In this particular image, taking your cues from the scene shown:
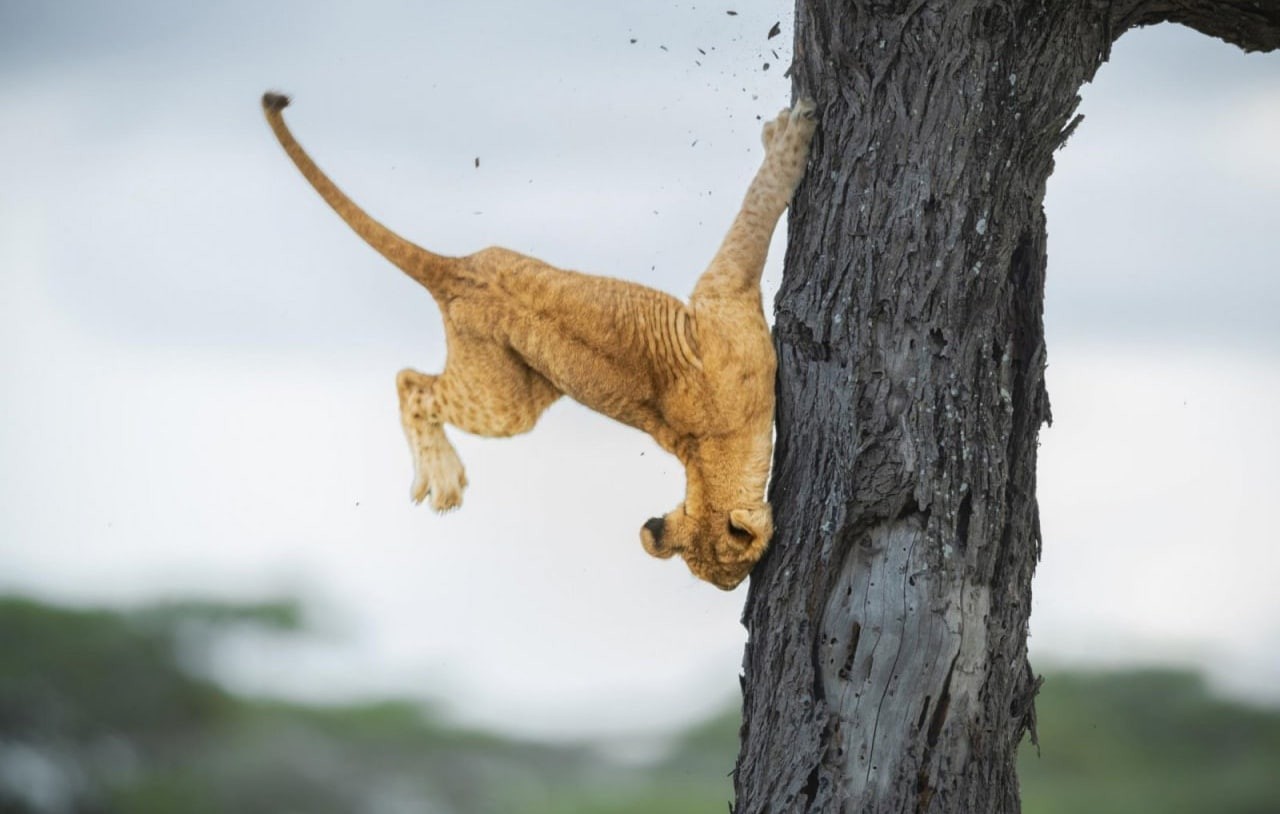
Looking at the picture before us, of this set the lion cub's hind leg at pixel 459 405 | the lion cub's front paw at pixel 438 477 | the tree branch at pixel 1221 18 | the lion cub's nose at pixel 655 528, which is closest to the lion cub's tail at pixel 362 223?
the lion cub's hind leg at pixel 459 405

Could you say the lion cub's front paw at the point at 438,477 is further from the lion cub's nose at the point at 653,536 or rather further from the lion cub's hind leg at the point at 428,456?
the lion cub's nose at the point at 653,536

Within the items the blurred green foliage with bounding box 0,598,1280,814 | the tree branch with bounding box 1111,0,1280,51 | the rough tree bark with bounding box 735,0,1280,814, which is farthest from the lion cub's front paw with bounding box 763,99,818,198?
the blurred green foliage with bounding box 0,598,1280,814

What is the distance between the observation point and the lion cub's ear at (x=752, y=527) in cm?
525

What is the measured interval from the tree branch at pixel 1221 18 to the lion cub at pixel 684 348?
1.33 meters

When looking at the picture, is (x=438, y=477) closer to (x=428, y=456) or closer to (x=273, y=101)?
(x=428, y=456)

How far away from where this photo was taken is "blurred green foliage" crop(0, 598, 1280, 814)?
16.6 metres

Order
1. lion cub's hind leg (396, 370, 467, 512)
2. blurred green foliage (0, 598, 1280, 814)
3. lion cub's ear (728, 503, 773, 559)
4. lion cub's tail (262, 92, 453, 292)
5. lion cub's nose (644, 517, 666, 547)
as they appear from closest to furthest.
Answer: lion cub's ear (728, 503, 773, 559)
lion cub's nose (644, 517, 666, 547)
lion cub's tail (262, 92, 453, 292)
lion cub's hind leg (396, 370, 467, 512)
blurred green foliage (0, 598, 1280, 814)

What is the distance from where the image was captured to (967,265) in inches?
197

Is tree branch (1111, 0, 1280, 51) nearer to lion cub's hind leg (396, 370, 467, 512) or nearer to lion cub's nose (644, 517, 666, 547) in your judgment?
lion cub's nose (644, 517, 666, 547)

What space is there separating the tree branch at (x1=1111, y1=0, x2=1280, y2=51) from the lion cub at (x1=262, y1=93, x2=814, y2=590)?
4.37ft

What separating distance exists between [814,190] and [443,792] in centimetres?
1370

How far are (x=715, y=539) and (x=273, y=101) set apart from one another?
267 cm

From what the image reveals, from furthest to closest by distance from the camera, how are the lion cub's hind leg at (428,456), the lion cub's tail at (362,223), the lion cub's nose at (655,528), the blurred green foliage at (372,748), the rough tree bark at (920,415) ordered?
the blurred green foliage at (372,748)
the lion cub's hind leg at (428,456)
the lion cub's tail at (362,223)
the lion cub's nose at (655,528)
the rough tree bark at (920,415)

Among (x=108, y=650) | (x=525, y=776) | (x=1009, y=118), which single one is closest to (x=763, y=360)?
(x=1009, y=118)
